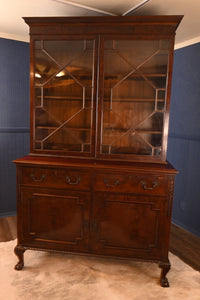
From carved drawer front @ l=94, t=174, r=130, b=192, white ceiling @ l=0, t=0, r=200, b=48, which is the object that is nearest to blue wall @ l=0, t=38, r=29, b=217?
white ceiling @ l=0, t=0, r=200, b=48

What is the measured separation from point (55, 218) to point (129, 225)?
0.65 meters

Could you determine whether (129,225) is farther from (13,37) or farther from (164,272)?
(13,37)

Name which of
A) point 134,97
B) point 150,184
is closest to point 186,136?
point 134,97

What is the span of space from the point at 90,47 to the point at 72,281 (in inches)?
78.9

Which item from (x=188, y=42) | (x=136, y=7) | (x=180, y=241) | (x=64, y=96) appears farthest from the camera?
(x=188, y=42)

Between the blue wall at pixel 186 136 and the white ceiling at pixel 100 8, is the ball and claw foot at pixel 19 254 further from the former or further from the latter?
the white ceiling at pixel 100 8

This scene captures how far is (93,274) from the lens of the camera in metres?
2.03

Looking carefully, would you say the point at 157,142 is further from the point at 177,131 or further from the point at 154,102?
the point at 177,131

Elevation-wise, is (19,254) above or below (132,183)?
below

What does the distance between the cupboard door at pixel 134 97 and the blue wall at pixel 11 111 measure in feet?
4.55

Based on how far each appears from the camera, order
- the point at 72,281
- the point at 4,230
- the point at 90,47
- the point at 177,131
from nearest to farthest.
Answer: the point at 72,281 < the point at 90,47 < the point at 4,230 < the point at 177,131

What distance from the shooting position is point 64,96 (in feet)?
7.18

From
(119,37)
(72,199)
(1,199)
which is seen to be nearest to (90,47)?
(119,37)

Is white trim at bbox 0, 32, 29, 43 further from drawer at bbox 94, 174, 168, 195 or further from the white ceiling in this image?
drawer at bbox 94, 174, 168, 195
